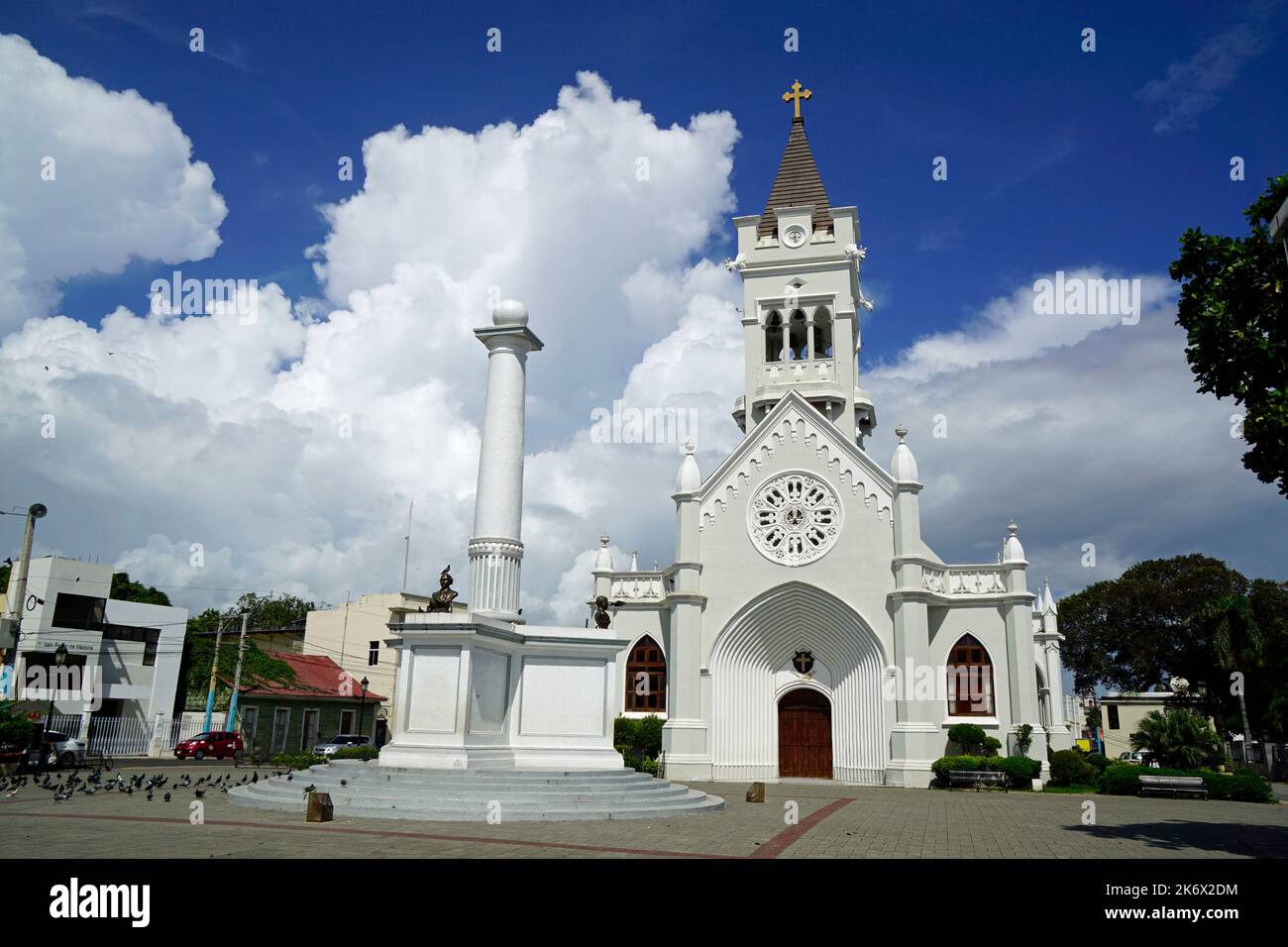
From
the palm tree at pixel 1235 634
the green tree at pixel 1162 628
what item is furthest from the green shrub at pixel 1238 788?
the green tree at pixel 1162 628

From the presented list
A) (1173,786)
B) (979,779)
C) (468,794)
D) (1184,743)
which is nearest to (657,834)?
(468,794)

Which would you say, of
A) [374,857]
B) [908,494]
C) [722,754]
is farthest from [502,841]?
[908,494]

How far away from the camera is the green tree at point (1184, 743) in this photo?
31.7m

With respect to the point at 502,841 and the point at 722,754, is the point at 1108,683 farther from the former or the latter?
the point at 502,841

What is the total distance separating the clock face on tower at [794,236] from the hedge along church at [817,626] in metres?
6.52

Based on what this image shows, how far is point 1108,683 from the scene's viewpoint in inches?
2313

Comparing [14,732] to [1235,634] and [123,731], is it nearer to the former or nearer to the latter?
[123,731]

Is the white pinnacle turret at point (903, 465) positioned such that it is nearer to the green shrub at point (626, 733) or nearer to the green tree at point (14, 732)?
the green shrub at point (626, 733)

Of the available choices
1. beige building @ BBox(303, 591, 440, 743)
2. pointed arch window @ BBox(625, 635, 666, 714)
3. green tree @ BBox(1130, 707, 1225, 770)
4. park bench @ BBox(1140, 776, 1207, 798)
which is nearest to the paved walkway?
park bench @ BBox(1140, 776, 1207, 798)

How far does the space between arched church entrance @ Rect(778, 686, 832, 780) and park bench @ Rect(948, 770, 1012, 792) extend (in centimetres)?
473

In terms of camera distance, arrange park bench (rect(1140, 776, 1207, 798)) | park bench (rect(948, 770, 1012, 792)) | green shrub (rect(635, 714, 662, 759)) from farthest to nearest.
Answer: green shrub (rect(635, 714, 662, 759))
park bench (rect(948, 770, 1012, 792))
park bench (rect(1140, 776, 1207, 798))

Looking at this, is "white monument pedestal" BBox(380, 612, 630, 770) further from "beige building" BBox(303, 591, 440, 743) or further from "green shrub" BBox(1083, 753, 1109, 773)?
"beige building" BBox(303, 591, 440, 743)

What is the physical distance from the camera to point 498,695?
1725 cm

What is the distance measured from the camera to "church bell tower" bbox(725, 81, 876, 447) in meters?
36.4
